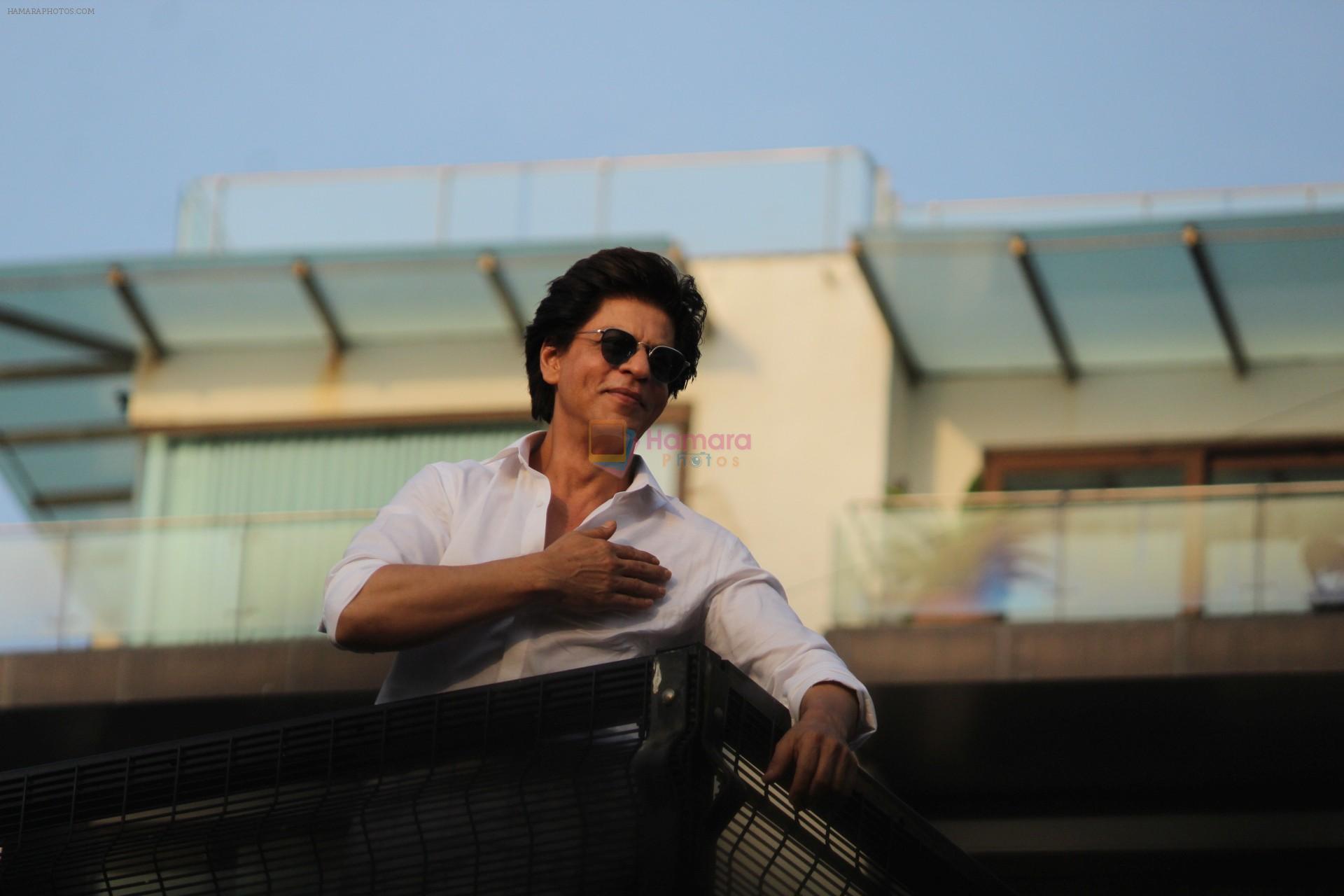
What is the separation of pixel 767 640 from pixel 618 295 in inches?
24.8

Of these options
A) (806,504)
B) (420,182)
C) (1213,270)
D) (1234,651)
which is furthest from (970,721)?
(420,182)

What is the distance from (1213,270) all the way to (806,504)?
3537 mm

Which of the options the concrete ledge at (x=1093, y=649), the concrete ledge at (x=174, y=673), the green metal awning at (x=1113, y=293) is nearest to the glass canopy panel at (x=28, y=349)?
the concrete ledge at (x=174, y=673)

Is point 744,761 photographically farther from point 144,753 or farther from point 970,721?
point 970,721

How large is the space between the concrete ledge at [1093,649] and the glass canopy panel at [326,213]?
5.63m

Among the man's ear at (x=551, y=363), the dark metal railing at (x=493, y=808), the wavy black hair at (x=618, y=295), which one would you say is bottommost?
the dark metal railing at (x=493, y=808)

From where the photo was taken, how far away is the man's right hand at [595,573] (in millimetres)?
3215

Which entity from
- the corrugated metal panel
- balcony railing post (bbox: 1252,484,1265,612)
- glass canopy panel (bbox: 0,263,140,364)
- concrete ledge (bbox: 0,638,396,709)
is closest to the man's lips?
the corrugated metal panel

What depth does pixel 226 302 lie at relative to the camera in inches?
734

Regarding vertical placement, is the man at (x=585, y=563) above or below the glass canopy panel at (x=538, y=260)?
below

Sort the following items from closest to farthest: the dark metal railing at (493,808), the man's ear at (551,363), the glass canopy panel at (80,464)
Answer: the dark metal railing at (493,808)
the man's ear at (551,363)
the glass canopy panel at (80,464)

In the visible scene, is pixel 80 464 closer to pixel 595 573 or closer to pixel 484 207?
pixel 484 207

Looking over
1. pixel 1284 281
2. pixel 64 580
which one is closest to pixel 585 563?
pixel 64 580

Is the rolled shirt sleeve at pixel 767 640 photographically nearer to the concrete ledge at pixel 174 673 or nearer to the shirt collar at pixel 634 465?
the shirt collar at pixel 634 465
